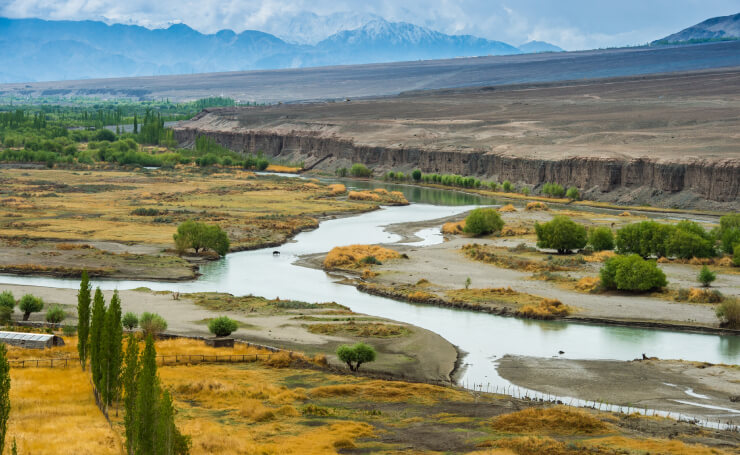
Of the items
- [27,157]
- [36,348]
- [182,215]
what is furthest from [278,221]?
[27,157]

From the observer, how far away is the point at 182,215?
9338 cm

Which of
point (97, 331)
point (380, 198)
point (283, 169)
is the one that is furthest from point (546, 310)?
point (283, 169)

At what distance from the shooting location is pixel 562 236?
71562 millimetres

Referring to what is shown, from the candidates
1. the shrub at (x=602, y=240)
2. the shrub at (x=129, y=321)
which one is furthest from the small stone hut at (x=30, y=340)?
the shrub at (x=602, y=240)

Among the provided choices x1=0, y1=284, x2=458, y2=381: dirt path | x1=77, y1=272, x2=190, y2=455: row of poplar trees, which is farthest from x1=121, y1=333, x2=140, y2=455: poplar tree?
x1=0, y1=284, x2=458, y2=381: dirt path

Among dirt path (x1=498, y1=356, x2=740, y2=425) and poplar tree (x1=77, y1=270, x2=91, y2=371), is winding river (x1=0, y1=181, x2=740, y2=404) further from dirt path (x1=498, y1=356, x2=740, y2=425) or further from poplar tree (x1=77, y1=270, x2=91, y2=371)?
poplar tree (x1=77, y1=270, x2=91, y2=371)

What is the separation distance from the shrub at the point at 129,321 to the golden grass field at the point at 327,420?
290 inches

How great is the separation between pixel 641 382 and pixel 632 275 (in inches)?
729

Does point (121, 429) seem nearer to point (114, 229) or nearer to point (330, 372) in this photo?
point (330, 372)

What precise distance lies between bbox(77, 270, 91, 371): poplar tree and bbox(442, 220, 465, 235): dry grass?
50.7 m

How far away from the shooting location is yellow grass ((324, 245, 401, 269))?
6956 centimetres

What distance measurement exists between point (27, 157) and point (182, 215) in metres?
71.4

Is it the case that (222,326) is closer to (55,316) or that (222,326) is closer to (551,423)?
(55,316)

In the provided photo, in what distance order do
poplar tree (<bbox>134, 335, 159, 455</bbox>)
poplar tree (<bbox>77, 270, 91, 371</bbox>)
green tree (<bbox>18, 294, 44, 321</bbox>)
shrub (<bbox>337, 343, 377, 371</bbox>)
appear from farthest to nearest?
green tree (<bbox>18, 294, 44, 321</bbox>) → shrub (<bbox>337, 343, 377, 371</bbox>) → poplar tree (<bbox>77, 270, 91, 371</bbox>) → poplar tree (<bbox>134, 335, 159, 455</bbox>)
